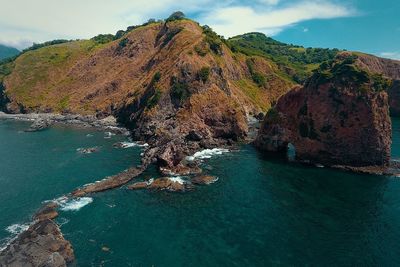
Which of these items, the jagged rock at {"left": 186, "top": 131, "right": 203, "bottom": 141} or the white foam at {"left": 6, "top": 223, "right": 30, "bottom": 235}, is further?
the jagged rock at {"left": 186, "top": 131, "right": 203, "bottom": 141}

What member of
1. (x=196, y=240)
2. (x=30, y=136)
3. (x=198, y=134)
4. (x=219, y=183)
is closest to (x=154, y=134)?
(x=198, y=134)

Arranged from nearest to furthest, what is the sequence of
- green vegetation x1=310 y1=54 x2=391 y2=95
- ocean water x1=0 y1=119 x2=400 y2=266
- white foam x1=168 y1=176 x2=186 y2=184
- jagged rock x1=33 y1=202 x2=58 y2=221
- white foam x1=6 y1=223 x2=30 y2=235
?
1. ocean water x1=0 y1=119 x2=400 y2=266
2. white foam x1=6 y1=223 x2=30 y2=235
3. jagged rock x1=33 y1=202 x2=58 y2=221
4. white foam x1=168 y1=176 x2=186 y2=184
5. green vegetation x1=310 y1=54 x2=391 y2=95

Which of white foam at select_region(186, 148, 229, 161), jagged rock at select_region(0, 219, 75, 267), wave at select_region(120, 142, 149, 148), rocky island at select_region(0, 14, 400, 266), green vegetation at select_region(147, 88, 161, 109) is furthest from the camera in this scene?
green vegetation at select_region(147, 88, 161, 109)

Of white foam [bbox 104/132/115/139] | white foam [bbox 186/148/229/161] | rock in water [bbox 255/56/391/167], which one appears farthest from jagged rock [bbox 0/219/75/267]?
white foam [bbox 104/132/115/139]

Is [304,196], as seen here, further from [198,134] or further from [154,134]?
[154,134]

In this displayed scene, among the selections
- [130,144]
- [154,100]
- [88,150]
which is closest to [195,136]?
[130,144]

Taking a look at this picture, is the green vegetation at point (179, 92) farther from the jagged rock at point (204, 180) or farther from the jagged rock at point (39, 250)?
the jagged rock at point (39, 250)

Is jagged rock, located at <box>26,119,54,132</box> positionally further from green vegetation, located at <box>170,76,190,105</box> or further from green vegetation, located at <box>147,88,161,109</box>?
green vegetation, located at <box>170,76,190,105</box>

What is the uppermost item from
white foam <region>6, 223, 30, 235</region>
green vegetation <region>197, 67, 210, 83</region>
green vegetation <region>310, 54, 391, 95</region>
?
green vegetation <region>197, 67, 210, 83</region>
